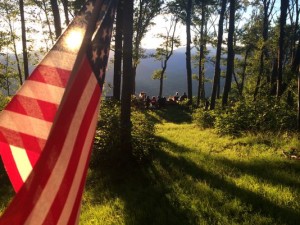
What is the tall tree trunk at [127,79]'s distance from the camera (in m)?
8.66

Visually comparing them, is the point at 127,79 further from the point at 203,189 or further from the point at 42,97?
the point at 42,97

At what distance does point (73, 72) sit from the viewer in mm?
2068

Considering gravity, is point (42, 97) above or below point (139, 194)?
above

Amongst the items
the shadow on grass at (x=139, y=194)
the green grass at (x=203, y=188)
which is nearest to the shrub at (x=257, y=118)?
the green grass at (x=203, y=188)

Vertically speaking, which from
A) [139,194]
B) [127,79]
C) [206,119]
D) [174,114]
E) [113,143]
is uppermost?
[127,79]

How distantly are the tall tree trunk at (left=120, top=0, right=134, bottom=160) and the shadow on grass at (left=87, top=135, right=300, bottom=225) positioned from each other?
68 cm

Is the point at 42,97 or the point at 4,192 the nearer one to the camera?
the point at 42,97

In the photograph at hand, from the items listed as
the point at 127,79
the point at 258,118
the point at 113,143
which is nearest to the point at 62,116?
the point at 127,79

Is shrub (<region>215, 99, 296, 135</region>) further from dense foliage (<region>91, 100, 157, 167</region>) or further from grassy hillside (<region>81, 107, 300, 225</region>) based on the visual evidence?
dense foliage (<region>91, 100, 157, 167</region>)

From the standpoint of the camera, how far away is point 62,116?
6.38 ft

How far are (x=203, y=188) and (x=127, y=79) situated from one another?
373 cm

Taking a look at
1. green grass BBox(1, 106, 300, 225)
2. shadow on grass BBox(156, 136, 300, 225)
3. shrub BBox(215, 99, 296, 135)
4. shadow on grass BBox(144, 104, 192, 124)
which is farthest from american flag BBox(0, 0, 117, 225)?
shadow on grass BBox(144, 104, 192, 124)

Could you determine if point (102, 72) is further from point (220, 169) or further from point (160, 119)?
point (160, 119)

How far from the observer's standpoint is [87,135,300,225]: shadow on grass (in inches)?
217
